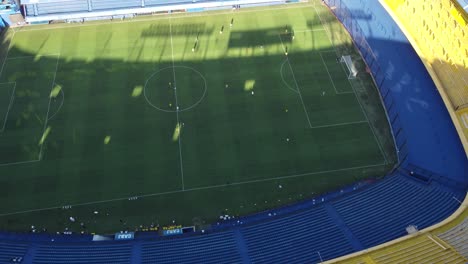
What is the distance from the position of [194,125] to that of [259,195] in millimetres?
8085

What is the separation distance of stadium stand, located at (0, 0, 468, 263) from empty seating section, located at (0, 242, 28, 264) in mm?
63

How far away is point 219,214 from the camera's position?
88.1 feet

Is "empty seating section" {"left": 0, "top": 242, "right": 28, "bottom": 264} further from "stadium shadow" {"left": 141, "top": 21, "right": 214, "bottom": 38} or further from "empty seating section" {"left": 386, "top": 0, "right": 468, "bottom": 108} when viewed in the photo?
"empty seating section" {"left": 386, "top": 0, "right": 468, "bottom": 108}

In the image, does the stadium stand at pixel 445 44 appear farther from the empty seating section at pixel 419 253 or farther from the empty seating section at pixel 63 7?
the empty seating section at pixel 63 7

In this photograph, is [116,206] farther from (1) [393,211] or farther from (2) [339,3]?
(2) [339,3]

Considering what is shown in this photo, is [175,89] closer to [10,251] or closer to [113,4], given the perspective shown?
[113,4]

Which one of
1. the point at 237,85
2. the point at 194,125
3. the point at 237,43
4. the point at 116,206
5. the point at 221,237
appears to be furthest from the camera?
the point at 237,43

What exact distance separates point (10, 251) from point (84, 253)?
4609mm

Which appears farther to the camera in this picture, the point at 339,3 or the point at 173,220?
the point at 339,3

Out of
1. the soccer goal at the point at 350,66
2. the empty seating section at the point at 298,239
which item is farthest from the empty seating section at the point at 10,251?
the soccer goal at the point at 350,66

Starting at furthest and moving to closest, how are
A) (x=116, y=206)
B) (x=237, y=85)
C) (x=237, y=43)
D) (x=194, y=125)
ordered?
(x=237, y=43) < (x=237, y=85) < (x=194, y=125) < (x=116, y=206)

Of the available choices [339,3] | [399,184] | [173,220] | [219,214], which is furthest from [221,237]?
[339,3]

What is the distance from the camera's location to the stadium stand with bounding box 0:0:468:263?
→ 23.9 metres

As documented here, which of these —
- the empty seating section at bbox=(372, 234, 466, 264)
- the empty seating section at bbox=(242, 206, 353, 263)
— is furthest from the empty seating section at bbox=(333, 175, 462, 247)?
the empty seating section at bbox=(372, 234, 466, 264)
